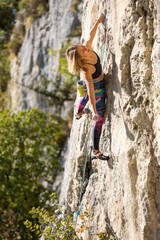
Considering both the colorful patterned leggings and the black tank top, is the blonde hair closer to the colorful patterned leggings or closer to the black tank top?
the black tank top

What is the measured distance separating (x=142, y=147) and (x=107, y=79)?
1243 mm

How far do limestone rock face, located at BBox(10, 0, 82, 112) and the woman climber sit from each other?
8.79m

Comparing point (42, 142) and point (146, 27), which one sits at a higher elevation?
point (42, 142)

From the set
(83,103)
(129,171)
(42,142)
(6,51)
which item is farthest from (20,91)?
(129,171)

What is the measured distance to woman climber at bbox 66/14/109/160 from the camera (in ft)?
12.4

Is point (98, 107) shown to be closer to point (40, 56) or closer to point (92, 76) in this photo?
point (92, 76)

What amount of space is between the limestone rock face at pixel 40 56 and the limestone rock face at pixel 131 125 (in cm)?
894

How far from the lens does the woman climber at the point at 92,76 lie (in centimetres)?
378

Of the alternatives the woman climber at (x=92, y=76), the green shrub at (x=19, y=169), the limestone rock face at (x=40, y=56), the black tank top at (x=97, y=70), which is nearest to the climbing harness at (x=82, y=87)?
the woman climber at (x=92, y=76)

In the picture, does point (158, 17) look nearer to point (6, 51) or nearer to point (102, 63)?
point (102, 63)

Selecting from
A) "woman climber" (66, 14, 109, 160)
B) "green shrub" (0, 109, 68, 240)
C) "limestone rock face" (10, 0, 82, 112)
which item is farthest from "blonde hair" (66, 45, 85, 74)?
"limestone rock face" (10, 0, 82, 112)

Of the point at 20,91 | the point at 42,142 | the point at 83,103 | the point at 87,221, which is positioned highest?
the point at 20,91

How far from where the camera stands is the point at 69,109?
510 inches

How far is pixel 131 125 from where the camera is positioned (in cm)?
355
